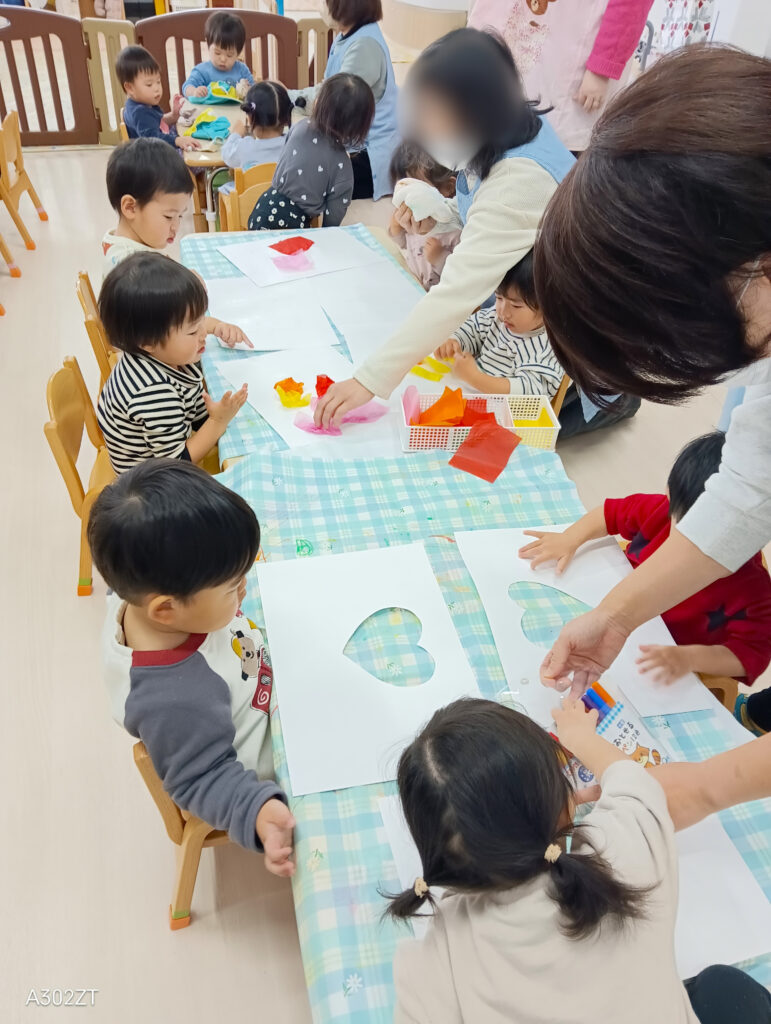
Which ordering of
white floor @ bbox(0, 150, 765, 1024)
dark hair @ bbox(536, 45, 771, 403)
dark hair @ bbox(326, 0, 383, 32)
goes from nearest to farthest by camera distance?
dark hair @ bbox(536, 45, 771, 403) < white floor @ bbox(0, 150, 765, 1024) < dark hair @ bbox(326, 0, 383, 32)

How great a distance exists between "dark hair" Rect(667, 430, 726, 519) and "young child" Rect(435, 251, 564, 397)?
445mm

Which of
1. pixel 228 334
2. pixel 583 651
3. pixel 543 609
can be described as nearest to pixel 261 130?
pixel 228 334

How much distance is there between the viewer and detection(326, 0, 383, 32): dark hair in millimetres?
2762

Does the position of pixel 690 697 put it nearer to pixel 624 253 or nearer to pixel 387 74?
pixel 624 253

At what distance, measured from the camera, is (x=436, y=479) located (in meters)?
1.34

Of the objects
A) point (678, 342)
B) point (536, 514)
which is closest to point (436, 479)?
point (536, 514)

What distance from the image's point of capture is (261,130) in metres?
3.02

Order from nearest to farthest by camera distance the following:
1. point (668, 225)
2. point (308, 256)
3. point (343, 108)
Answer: point (668, 225)
point (308, 256)
point (343, 108)

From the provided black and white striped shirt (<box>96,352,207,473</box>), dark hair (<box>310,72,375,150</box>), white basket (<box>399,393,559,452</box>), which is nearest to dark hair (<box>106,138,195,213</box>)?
dark hair (<box>310,72,375,150</box>)

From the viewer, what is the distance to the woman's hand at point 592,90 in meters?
2.39

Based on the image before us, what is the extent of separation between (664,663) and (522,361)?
2.91ft

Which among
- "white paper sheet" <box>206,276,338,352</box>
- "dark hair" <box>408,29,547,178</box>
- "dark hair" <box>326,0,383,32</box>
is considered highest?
"dark hair" <box>408,29,547,178</box>

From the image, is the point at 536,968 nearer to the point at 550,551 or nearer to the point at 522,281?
the point at 550,551

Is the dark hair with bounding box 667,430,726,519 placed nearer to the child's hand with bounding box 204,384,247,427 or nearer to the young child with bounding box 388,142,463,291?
the child's hand with bounding box 204,384,247,427
